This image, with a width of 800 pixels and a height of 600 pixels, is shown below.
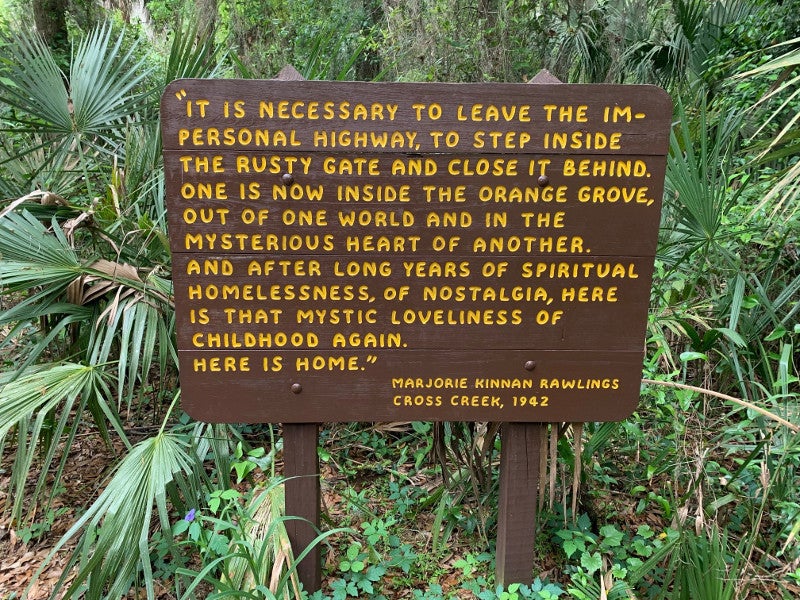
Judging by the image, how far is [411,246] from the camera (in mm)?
1853

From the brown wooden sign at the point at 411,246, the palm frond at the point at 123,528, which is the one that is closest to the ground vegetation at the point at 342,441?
the palm frond at the point at 123,528

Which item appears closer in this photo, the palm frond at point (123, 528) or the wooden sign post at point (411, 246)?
the wooden sign post at point (411, 246)

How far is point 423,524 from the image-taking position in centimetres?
278

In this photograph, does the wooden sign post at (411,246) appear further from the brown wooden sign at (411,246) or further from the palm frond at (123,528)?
the palm frond at (123,528)

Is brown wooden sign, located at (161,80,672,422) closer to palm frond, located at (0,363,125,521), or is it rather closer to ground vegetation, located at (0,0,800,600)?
ground vegetation, located at (0,0,800,600)

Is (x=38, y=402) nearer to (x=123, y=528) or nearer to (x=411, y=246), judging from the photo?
(x=123, y=528)

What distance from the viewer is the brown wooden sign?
1.75m

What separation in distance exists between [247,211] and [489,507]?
1.88 metres

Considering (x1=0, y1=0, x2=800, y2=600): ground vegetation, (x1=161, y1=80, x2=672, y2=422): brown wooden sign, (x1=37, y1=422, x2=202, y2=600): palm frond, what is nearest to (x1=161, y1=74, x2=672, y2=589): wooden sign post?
(x1=161, y1=80, x2=672, y2=422): brown wooden sign

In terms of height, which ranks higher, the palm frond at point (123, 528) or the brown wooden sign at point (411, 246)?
the brown wooden sign at point (411, 246)

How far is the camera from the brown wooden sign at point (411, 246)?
5.76ft

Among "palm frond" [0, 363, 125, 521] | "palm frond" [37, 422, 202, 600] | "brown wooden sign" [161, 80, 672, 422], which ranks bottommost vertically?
"palm frond" [37, 422, 202, 600]

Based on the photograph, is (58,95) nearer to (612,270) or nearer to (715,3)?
(612,270)

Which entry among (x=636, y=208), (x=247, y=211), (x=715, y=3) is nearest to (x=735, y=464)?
(x=636, y=208)
